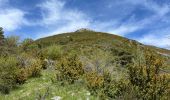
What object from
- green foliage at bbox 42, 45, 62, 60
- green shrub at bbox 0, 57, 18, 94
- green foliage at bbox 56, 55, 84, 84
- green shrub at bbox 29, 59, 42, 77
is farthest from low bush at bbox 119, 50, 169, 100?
green foliage at bbox 42, 45, 62, 60

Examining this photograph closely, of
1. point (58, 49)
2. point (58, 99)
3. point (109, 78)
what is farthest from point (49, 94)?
point (58, 49)

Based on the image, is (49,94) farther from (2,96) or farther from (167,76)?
(167,76)

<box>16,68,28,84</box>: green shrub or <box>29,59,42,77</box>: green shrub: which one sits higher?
<box>29,59,42,77</box>: green shrub

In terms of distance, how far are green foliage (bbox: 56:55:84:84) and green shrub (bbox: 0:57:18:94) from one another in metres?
2.70

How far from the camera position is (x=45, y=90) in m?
17.8

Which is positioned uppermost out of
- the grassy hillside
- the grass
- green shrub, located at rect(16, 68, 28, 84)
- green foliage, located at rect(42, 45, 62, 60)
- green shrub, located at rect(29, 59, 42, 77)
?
the grassy hillside

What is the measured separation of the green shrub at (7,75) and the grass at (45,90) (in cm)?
46

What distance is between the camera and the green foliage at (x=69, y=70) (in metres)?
18.9

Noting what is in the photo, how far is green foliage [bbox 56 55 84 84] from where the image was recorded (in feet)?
62.1

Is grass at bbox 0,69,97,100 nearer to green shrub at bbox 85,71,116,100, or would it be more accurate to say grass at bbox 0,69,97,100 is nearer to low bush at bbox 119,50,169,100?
green shrub at bbox 85,71,116,100

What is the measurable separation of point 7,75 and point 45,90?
285 cm

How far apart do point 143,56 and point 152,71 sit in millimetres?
1590

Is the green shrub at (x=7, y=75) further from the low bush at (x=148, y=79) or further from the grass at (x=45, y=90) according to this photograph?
the low bush at (x=148, y=79)

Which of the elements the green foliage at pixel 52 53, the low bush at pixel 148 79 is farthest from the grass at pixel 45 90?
the green foliage at pixel 52 53
